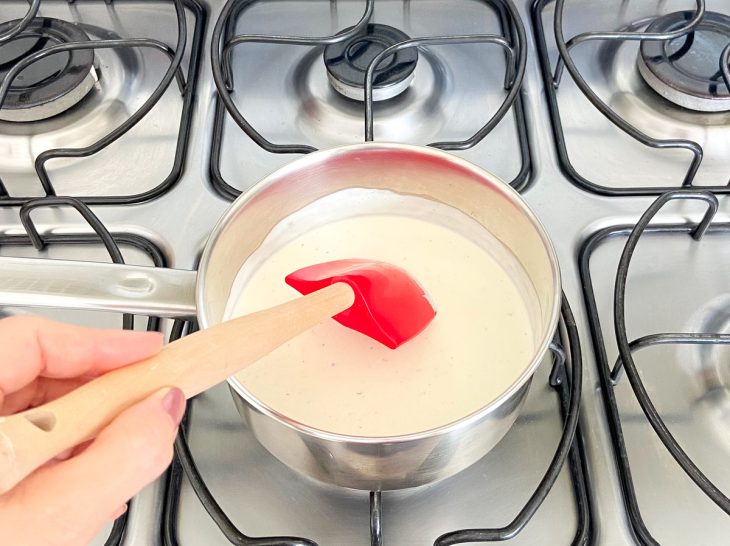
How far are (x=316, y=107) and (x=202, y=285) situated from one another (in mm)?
288

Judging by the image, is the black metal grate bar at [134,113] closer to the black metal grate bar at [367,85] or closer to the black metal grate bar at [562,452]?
the black metal grate bar at [367,85]

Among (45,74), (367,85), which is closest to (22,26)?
(45,74)

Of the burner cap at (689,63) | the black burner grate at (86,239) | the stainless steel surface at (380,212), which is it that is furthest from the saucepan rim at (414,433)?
the burner cap at (689,63)

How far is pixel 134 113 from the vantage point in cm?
66

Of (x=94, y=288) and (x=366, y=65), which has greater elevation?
(x=366, y=65)

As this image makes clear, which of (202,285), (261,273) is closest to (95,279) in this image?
(202,285)

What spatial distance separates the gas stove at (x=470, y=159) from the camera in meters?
0.48

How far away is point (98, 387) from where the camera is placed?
36 cm

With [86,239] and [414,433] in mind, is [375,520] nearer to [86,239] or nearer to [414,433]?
[414,433]

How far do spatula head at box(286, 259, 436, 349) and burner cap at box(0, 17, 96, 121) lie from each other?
0.30 m

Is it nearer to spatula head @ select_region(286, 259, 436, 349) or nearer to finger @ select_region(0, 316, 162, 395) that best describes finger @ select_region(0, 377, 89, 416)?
finger @ select_region(0, 316, 162, 395)

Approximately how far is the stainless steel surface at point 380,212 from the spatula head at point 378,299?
2.4 inches

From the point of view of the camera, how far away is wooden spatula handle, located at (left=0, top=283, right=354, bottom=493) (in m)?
0.31

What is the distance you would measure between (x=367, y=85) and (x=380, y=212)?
10cm
